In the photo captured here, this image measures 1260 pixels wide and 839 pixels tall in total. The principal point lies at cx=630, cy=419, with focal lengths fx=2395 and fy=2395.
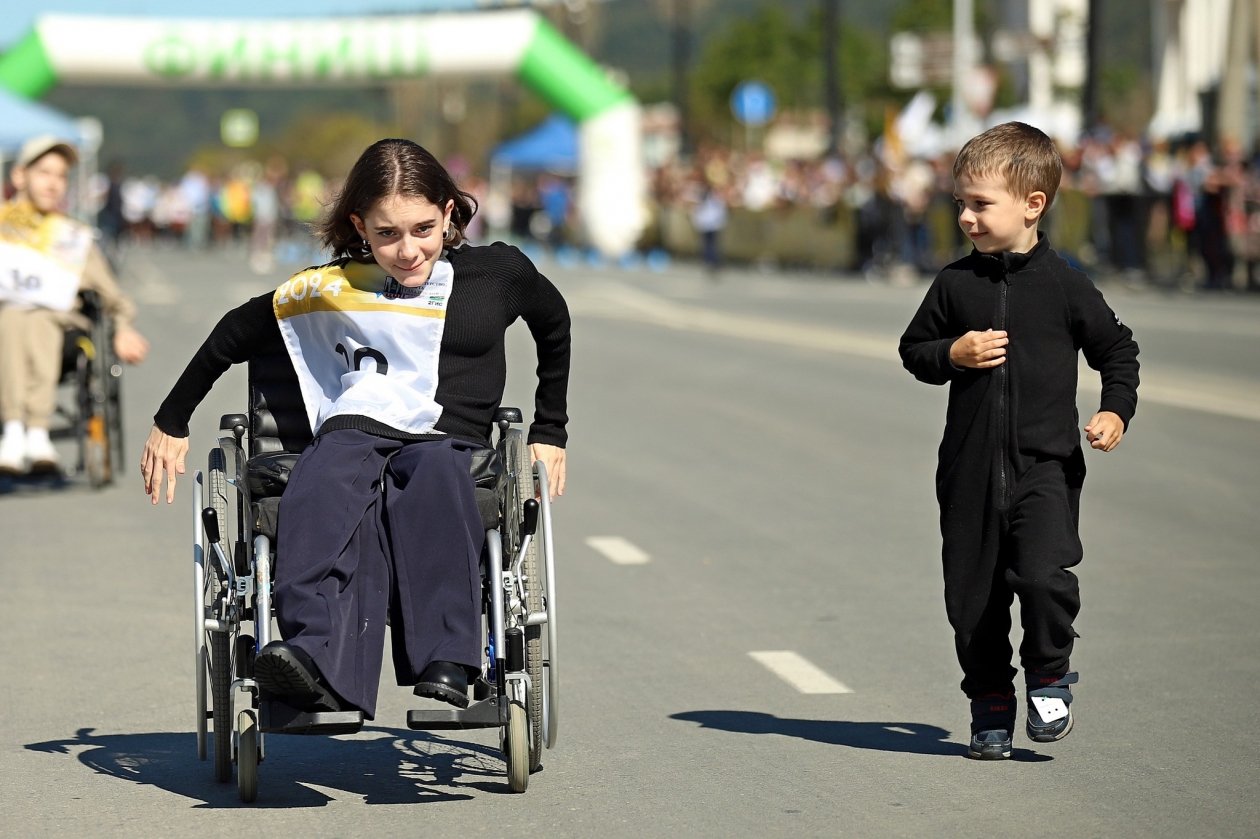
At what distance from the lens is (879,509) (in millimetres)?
11344

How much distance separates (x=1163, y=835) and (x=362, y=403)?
2096 millimetres

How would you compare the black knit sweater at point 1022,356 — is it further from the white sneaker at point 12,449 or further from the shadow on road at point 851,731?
the white sneaker at point 12,449

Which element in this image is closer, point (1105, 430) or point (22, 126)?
point (1105, 430)

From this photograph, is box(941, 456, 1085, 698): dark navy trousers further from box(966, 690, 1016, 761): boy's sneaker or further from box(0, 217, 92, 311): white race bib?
box(0, 217, 92, 311): white race bib

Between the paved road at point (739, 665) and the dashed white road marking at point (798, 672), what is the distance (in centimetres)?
2

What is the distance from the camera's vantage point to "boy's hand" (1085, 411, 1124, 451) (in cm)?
577

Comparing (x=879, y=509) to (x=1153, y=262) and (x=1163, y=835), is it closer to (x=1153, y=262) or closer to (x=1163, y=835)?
(x=1163, y=835)

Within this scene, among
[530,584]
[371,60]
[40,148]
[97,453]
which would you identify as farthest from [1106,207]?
[530,584]

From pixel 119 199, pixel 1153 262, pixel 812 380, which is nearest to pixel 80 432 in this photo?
pixel 812 380

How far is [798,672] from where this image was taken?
739cm

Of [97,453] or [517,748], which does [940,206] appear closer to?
[97,453]

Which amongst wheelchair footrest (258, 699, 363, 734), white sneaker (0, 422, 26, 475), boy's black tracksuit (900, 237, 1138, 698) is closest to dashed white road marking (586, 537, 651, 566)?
white sneaker (0, 422, 26, 475)

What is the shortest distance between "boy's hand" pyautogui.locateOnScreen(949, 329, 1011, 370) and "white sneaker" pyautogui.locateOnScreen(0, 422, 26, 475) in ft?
22.5

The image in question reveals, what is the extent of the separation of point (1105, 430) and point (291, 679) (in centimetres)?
205
